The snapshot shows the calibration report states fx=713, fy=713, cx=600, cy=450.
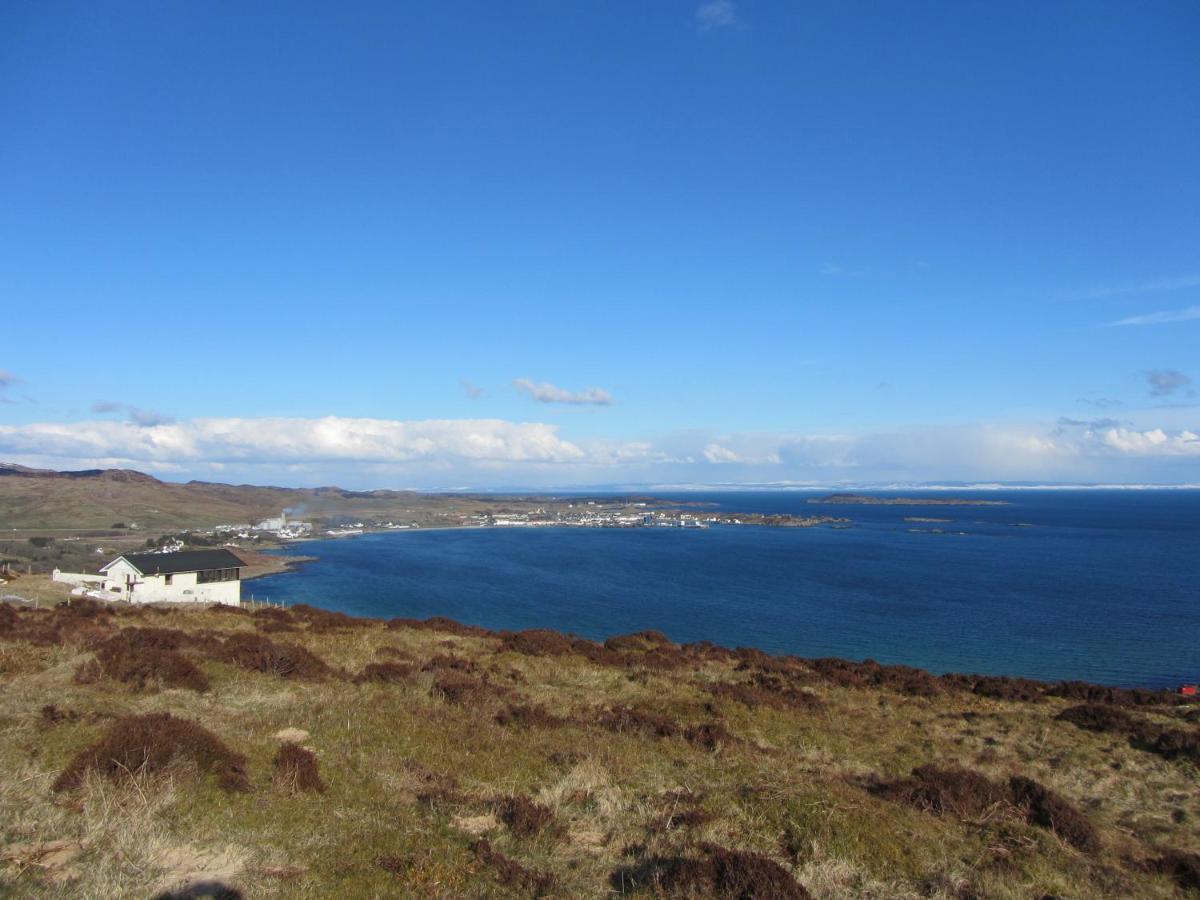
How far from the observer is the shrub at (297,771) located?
1026 centimetres

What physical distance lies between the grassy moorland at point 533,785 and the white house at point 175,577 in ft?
96.4

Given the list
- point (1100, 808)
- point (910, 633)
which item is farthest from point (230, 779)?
point (910, 633)

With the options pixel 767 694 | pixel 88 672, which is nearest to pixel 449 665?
pixel 88 672

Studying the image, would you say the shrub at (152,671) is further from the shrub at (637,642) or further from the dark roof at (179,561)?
the dark roof at (179,561)

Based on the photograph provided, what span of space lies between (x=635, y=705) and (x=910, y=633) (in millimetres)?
42361

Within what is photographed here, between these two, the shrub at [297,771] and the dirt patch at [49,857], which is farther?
the shrub at [297,771]

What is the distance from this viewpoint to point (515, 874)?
7.91m

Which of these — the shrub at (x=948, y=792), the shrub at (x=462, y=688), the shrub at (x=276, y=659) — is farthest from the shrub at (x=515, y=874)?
the shrub at (x=276, y=659)

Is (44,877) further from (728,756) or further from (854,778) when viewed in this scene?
(854,778)

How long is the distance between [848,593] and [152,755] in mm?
71372

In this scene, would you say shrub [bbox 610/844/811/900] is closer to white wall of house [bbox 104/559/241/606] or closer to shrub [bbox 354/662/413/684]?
shrub [bbox 354/662/413/684]

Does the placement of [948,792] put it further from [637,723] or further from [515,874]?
[515,874]

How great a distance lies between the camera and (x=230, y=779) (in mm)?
10125

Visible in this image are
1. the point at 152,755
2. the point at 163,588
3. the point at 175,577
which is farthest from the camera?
the point at 175,577
